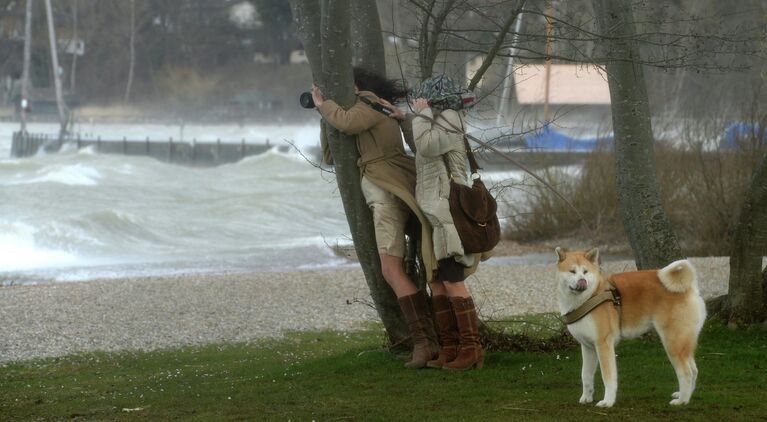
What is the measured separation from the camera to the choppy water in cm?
2505

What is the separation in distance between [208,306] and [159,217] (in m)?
20.6

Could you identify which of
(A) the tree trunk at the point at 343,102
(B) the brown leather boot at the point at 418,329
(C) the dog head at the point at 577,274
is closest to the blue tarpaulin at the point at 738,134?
(A) the tree trunk at the point at 343,102

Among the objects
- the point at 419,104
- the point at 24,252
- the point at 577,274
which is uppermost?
the point at 419,104

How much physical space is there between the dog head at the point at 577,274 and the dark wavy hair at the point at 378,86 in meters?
2.34

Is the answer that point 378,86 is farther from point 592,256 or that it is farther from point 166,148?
point 166,148

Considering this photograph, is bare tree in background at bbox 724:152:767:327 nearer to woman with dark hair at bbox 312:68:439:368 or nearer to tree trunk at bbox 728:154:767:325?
tree trunk at bbox 728:154:767:325

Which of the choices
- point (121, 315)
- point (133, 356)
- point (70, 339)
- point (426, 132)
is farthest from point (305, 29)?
point (121, 315)

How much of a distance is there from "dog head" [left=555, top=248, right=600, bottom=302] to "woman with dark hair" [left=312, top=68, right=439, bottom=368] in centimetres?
143

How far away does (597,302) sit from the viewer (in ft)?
21.3

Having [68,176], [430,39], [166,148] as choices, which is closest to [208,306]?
[430,39]

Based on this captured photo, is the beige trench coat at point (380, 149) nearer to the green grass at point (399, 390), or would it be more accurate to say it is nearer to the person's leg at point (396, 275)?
the person's leg at point (396, 275)

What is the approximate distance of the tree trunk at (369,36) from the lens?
9.05 metres

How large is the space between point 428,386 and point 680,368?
1.79 meters

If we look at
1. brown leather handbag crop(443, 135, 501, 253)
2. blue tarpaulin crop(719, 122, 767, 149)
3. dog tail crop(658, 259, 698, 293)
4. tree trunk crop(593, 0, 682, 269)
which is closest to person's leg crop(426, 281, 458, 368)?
brown leather handbag crop(443, 135, 501, 253)
